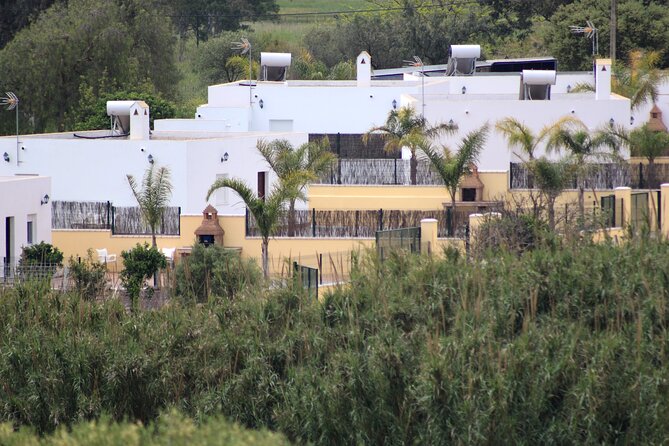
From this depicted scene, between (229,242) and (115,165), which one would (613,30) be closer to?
(115,165)

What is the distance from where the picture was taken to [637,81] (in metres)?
47.8

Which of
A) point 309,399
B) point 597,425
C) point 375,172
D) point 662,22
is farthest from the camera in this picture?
point 662,22

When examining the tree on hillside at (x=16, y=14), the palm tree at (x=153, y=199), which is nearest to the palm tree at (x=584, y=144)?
the palm tree at (x=153, y=199)

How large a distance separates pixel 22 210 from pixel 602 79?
736 inches

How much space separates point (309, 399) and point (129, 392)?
284cm

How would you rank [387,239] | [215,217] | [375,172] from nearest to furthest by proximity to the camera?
[387,239] → [215,217] → [375,172]

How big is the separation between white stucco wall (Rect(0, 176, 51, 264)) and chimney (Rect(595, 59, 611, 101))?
17.5 m

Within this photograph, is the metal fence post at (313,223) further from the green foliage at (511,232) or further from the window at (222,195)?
the green foliage at (511,232)

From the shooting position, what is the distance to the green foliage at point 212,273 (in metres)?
24.7

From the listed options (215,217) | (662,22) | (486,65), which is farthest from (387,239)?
(662,22)

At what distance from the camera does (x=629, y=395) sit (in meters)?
17.3

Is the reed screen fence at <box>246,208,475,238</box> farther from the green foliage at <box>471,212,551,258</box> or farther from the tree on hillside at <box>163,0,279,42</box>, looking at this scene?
the tree on hillside at <box>163,0,279,42</box>

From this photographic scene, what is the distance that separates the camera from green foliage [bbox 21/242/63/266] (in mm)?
30047

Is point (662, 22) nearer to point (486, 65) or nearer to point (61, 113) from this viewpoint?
point (486, 65)
